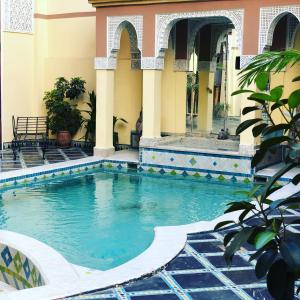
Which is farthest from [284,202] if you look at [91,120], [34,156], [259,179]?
Answer: [91,120]

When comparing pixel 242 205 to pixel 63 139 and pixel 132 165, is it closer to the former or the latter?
pixel 132 165

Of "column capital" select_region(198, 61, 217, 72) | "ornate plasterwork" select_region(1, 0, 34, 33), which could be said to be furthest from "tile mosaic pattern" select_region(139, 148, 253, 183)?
"ornate plasterwork" select_region(1, 0, 34, 33)

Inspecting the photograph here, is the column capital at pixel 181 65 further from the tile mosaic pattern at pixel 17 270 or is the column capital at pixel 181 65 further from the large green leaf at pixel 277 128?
the large green leaf at pixel 277 128

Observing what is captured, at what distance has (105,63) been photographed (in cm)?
1196

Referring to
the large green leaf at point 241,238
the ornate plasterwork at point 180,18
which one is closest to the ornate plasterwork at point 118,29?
the ornate plasterwork at point 180,18

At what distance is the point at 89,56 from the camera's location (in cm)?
1377

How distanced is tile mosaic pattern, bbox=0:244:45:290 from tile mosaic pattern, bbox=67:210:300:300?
0.91 metres

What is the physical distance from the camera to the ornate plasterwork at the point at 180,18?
34.0ft

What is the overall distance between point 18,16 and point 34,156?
3.54 m

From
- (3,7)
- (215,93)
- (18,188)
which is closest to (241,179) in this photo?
(215,93)

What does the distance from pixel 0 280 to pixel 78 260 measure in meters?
0.80

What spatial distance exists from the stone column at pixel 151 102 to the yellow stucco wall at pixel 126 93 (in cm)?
182

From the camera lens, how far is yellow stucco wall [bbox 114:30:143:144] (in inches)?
527

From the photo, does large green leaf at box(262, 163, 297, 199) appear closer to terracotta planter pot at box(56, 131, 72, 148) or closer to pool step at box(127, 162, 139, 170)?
pool step at box(127, 162, 139, 170)
